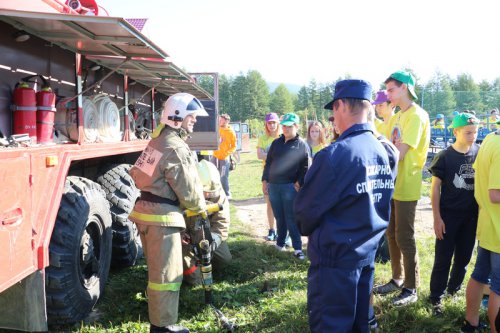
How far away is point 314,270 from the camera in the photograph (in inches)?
93.7

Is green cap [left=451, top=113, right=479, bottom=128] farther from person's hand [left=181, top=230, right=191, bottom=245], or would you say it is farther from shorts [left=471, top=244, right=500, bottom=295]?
person's hand [left=181, top=230, right=191, bottom=245]

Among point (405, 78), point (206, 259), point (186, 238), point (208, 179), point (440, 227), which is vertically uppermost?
point (405, 78)

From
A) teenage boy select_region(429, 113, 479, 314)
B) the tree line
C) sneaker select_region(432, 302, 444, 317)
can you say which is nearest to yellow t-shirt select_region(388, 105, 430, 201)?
teenage boy select_region(429, 113, 479, 314)

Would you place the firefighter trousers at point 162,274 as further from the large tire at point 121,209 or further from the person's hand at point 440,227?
the person's hand at point 440,227

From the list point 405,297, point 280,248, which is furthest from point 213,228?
point 405,297

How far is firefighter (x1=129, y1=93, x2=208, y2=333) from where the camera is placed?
3451mm

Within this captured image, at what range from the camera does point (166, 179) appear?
3.48 m

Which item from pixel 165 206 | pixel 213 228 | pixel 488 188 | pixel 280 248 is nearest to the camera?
pixel 488 188

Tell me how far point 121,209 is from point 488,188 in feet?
11.3

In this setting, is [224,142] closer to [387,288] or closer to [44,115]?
[387,288]

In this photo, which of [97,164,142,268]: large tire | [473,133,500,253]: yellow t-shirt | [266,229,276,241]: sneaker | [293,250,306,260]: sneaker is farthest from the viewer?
[266,229,276,241]: sneaker

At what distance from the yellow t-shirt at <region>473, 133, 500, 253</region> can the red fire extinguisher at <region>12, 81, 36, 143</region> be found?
3256 mm

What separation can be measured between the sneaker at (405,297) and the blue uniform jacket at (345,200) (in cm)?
180

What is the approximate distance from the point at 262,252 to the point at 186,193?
8.78ft
